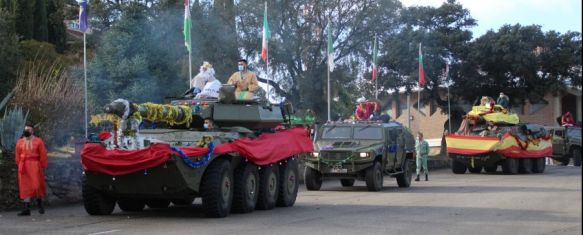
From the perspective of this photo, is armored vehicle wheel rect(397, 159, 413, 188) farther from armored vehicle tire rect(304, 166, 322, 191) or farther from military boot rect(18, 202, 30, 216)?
military boot rect(18, 202, 30, 216)

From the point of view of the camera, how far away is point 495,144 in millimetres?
28766

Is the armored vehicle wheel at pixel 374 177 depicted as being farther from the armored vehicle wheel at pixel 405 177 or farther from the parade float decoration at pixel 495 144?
the parade float decoration at pixel 495 144

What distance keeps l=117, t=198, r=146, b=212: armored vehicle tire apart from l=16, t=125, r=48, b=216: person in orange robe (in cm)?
148

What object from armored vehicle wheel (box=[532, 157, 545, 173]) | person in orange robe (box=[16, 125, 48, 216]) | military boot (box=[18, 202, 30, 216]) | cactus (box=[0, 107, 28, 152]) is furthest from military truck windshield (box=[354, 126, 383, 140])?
armored vehicle wheel (box=[532, 157, 545, 173])

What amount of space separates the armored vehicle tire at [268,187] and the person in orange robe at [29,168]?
154 inches

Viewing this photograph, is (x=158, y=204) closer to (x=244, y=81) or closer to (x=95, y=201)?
(x=95, y=201)

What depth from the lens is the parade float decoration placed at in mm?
29062

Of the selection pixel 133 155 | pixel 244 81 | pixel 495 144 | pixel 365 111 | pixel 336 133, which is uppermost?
pixel 244 81

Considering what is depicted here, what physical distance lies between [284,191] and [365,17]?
2779cm

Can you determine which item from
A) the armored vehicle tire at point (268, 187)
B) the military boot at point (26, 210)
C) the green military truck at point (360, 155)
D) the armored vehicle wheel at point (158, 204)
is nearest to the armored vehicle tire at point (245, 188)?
the armored vehicle tire at point (268, 187)

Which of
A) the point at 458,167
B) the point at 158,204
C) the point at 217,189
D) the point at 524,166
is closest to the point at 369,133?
the point at 158,204

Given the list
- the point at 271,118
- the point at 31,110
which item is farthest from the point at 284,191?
the point at 31,110

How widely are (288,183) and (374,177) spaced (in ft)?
14.2

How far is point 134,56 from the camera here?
31.0 metres
